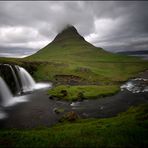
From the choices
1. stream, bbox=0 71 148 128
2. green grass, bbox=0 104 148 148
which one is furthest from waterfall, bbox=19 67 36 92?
green grass, bbox=0 104 148 148

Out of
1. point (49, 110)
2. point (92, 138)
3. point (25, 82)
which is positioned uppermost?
point (25, 82)

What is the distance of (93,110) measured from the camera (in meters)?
45.6

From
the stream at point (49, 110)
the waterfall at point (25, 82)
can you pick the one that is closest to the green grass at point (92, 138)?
the stream at point (49, 110)

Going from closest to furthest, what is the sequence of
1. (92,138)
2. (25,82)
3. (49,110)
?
(92,138) < (49,110) < (25,82)

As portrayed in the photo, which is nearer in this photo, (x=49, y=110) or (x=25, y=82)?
(x=49, y=110)

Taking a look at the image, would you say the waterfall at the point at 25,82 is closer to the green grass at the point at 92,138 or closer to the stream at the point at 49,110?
the stream at the point at 49,110

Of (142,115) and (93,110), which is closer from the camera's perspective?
(142,115)

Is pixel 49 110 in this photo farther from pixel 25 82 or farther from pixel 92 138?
pixel 25 82

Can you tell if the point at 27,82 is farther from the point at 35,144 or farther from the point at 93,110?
the point at 35,144

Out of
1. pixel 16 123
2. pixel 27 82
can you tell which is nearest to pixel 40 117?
pixel 16 123

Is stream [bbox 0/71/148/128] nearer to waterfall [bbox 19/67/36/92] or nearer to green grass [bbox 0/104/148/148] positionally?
green grass [bbox 0/104/148/148]

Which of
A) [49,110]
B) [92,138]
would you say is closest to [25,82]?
[49,110]

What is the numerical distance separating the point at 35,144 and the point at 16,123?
17.1 meters

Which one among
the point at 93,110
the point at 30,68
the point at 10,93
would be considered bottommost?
the point at 93,110
